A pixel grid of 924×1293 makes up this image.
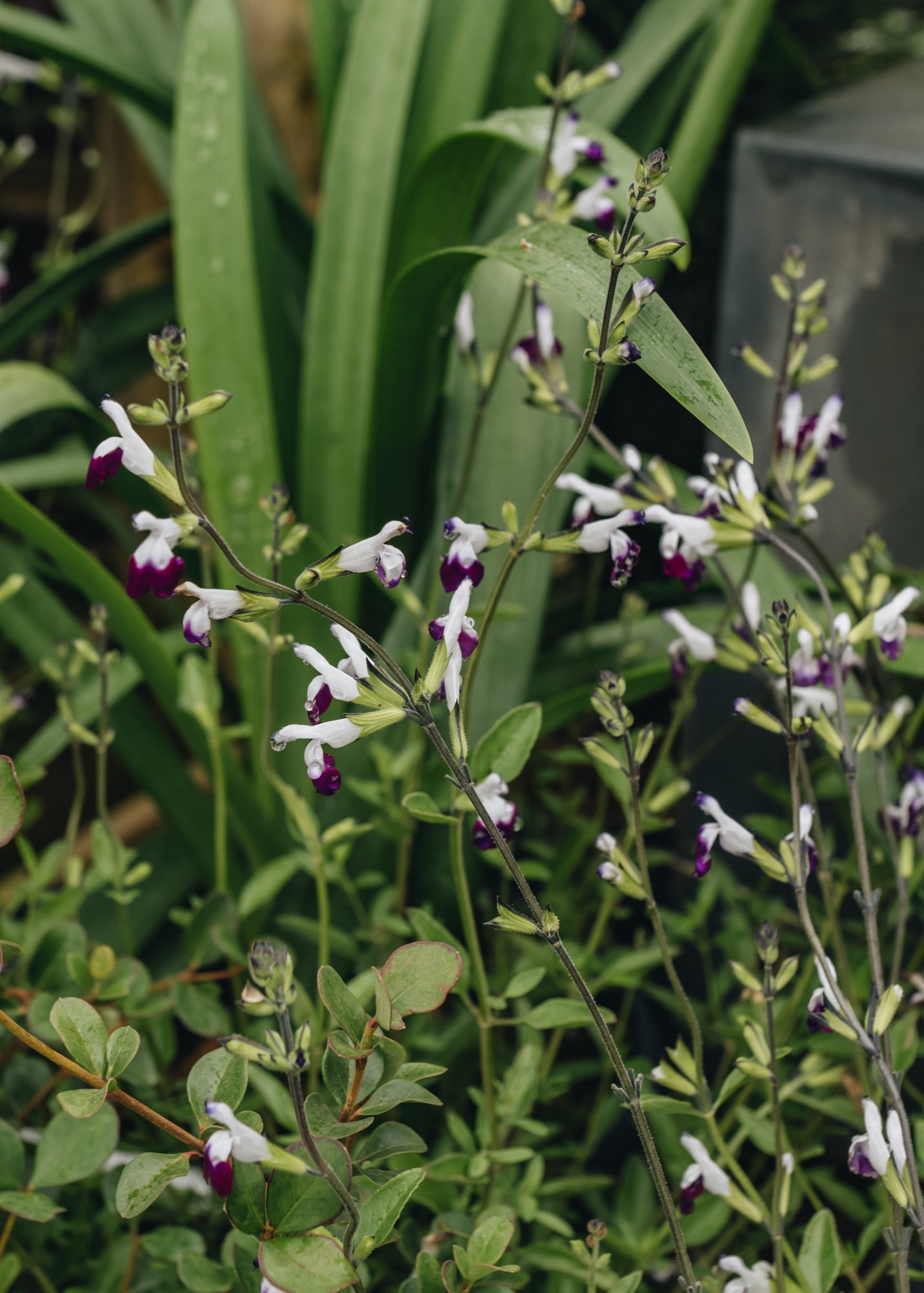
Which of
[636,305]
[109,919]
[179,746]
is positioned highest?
[636,305]

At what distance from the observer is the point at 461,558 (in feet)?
1.36

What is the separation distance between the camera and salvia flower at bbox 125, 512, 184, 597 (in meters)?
0.34

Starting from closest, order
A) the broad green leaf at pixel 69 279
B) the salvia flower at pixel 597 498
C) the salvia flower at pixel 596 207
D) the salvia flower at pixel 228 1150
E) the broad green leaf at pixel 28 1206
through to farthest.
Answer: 1. the salvia flower at pixel 228 1150
2. the broad green leaf at pixel 28 1206
3. the salvia flower at pixel 597 498
4. the salvia flower at pixel 596 207
5. the broad green leaf at pixel 69 279

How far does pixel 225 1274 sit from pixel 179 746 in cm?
94

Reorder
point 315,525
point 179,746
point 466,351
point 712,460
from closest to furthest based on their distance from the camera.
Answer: point 712,460, point 466,351, point 315,525, point 179,746

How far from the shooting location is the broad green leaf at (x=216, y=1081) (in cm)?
33

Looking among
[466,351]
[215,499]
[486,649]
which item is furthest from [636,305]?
[215,499]

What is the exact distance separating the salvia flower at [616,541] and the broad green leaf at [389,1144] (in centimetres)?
21

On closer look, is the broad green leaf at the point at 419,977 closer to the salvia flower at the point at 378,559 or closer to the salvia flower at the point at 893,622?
the salvia flower at the point at 378,559

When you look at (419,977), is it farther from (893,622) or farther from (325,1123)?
(893,622)

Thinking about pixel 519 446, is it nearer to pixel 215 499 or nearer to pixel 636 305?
pixel 215 499

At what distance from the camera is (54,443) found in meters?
1.14

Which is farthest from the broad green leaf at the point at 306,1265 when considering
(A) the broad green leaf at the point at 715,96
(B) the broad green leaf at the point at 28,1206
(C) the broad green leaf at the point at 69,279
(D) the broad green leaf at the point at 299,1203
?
(C) the broad green leaf at the point at 69,279

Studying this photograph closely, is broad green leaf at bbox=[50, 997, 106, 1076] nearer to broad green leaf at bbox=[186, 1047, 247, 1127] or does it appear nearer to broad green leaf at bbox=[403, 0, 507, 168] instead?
broad green leaf at bbox=[186, 1047, 247, 1127]
